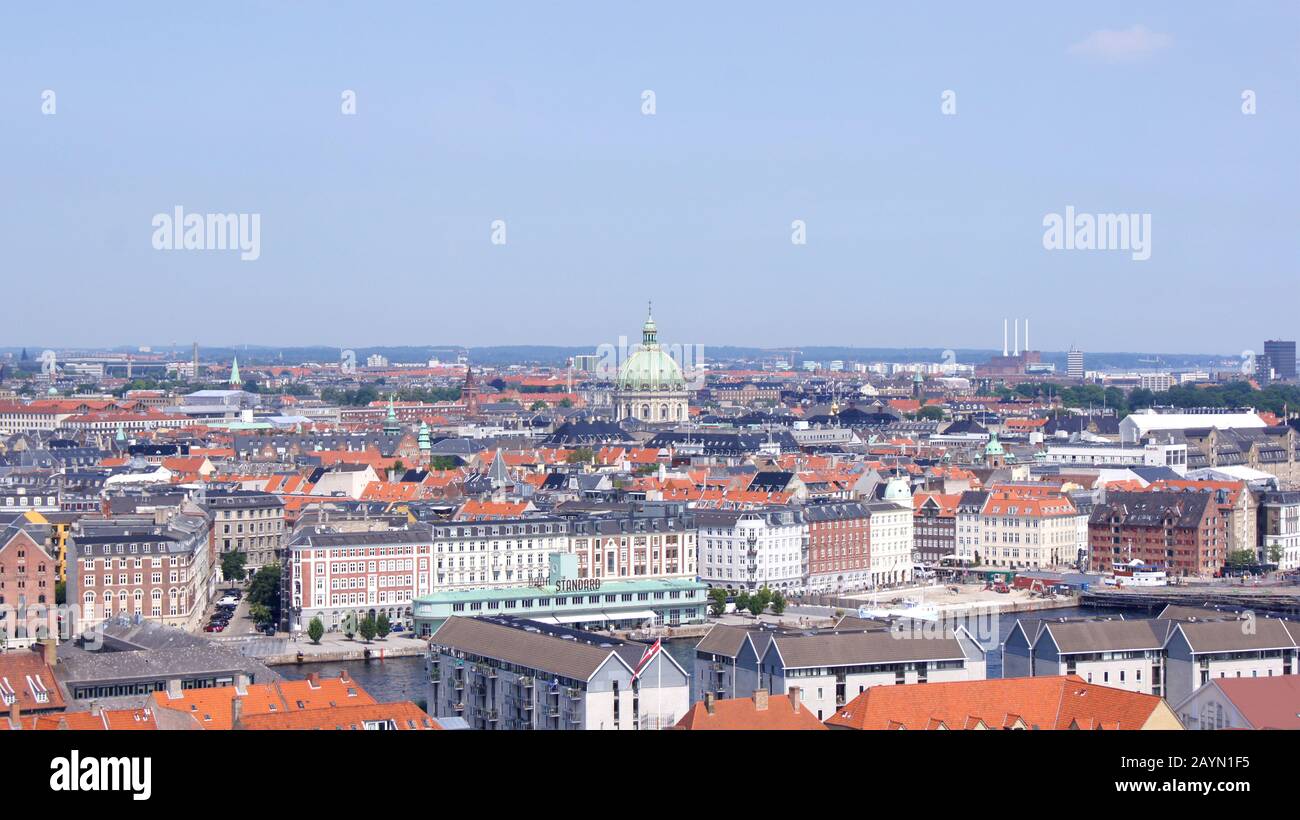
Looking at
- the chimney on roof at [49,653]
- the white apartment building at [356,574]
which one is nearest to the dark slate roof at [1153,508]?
the white apartment building at [356,574]

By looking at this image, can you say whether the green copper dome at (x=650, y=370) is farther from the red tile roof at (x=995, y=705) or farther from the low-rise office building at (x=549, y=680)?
the red tile roof at (x=995, y=705)

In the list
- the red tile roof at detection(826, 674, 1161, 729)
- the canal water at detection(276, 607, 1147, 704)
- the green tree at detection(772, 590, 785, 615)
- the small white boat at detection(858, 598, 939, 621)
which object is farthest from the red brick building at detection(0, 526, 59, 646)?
the red tile roof at detection(826, 674, 1161, 729)

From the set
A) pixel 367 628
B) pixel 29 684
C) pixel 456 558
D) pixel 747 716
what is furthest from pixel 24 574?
pixel 747 716

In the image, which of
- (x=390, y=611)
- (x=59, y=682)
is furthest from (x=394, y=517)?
(x=59, y=682)

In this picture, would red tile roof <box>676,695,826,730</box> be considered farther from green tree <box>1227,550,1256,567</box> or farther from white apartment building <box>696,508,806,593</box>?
green tree <box>1227,550,1256,567</box>
